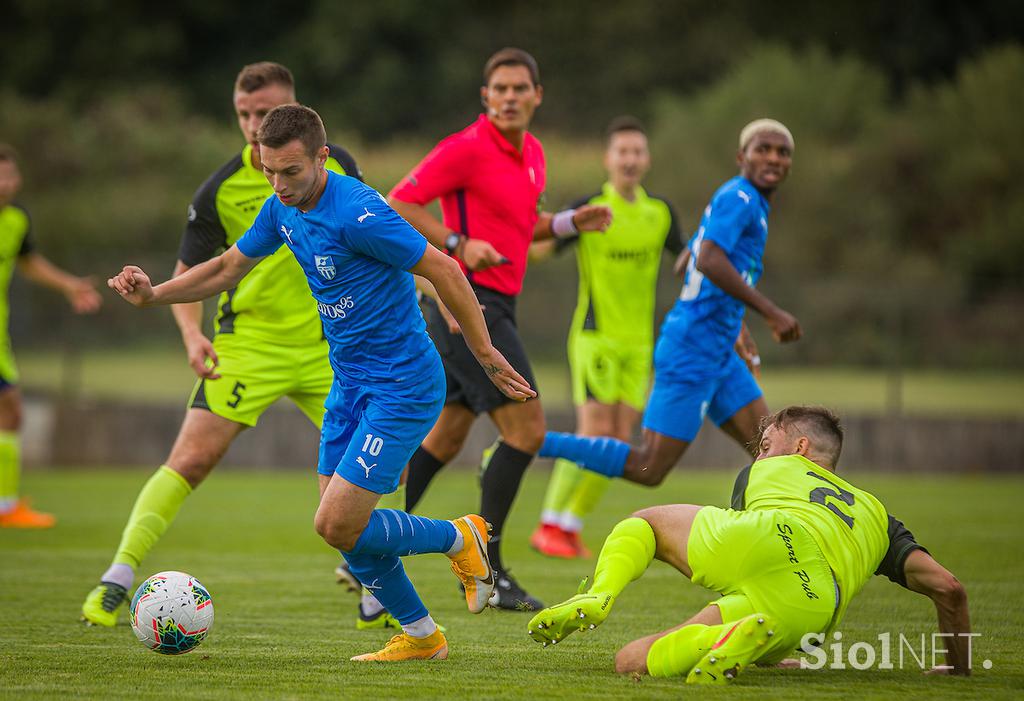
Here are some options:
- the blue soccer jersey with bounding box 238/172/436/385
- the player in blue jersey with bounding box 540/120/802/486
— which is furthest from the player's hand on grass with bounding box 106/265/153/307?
the player in blue jersey with bounding box 540/120/802/486

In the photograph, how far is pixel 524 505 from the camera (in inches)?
483

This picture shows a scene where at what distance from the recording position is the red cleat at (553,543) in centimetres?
862

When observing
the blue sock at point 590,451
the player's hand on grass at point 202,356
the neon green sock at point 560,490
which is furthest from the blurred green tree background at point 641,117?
the player's hand on grass at point 202,356

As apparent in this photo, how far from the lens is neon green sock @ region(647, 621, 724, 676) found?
432 cm

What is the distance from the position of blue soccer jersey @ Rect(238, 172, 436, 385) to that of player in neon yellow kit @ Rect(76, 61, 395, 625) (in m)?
1.23

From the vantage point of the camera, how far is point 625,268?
382 inches

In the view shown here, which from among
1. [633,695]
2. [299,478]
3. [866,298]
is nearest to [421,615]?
[633,695]

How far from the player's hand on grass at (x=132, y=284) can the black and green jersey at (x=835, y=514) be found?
2.26m

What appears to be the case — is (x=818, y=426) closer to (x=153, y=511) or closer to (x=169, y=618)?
(x=169, y=618)

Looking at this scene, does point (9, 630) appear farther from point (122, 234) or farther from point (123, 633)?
point (122, 234)

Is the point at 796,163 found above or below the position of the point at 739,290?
above

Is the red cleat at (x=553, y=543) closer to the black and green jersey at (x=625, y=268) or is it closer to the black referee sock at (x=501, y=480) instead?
the black and green jersey at (x=625, y=268)

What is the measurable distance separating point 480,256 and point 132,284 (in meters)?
1.49

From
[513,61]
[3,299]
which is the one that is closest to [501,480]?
[513,61]
